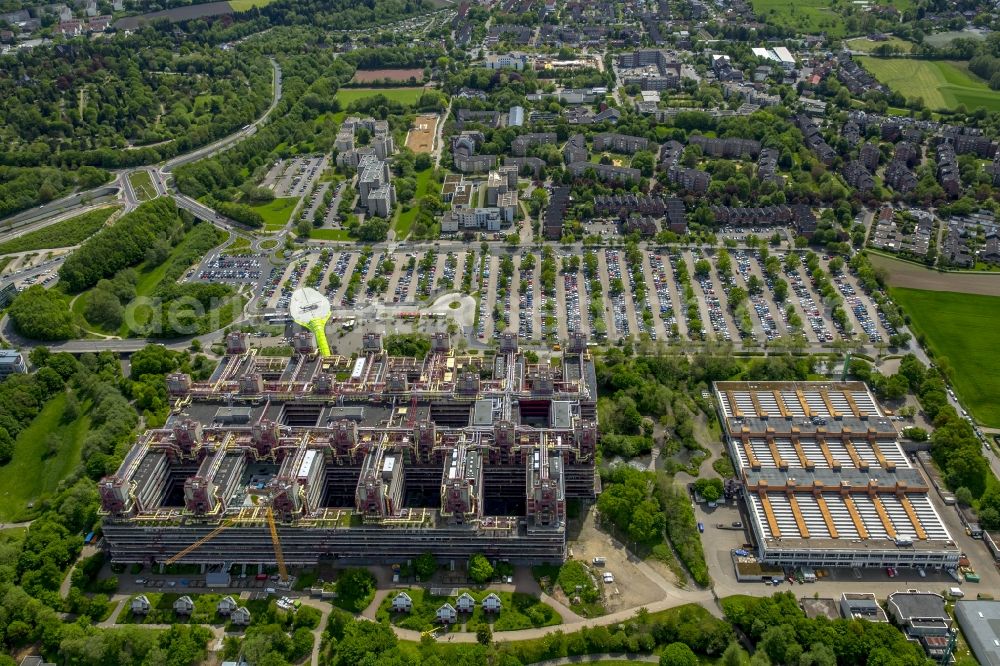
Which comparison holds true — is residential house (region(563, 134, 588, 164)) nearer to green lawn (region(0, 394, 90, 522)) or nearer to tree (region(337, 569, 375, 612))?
green lawn (region(0, 394, 90, 522))

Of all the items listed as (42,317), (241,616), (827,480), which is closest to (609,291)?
(827,480)

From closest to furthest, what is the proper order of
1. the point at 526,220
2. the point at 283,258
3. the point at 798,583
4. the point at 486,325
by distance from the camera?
the point at 798,583, the point at 486,325, the point at 283,258, the point at 526,220

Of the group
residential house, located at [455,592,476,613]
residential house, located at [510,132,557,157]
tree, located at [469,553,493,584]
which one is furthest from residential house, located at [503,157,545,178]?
residential house, located at [455,592,476,613]

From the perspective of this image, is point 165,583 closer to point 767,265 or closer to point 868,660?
point 868,660

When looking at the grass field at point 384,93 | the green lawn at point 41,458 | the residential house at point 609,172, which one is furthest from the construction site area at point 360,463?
the grass field at point 384,93

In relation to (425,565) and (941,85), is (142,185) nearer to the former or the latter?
(425,565)

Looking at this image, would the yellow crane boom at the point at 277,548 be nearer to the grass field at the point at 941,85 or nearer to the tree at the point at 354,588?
the tree at the point at 354,588

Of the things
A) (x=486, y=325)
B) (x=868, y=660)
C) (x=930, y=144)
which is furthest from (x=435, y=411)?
(x=930, y=144)
